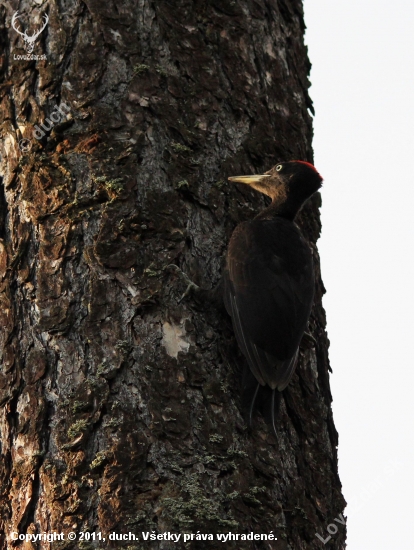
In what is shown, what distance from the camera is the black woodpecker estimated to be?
322cm

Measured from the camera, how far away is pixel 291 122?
3832 millimetres

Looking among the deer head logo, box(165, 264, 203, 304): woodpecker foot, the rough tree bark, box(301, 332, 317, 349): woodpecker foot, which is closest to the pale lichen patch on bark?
the rough tree bark

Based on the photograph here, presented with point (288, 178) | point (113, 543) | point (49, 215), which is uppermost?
point (288, 178)

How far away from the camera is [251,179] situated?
3.59 metres

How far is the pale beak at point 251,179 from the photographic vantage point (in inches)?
138

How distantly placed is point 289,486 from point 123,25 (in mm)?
1996

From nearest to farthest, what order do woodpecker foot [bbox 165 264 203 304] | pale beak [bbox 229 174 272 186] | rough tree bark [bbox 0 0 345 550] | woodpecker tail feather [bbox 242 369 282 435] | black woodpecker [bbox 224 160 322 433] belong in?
rough tree bark [bbox 0 0 345 550] < woodpecker tail feather [bbox 242 369 282 435] < woodpecker foot [bbox 165 264 203 304] < black woodpecker [bbox 224 160 322 433] < pale beak [bbox 229 174 272 186]

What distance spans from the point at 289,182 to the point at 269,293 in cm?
58

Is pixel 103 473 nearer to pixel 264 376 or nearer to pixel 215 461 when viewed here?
pixel 215 461

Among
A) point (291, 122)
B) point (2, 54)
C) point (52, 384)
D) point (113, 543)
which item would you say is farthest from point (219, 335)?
point (2, 54)

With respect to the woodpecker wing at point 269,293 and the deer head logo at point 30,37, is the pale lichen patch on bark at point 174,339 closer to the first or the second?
the woodpecker wing at point 269,293

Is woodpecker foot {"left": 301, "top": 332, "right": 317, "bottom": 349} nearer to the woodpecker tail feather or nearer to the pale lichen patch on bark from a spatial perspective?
the woodpecker tail feather

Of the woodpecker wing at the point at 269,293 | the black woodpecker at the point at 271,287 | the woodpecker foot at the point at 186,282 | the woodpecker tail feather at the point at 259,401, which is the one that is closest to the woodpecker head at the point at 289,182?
the black woodpecker at the point at 271,287

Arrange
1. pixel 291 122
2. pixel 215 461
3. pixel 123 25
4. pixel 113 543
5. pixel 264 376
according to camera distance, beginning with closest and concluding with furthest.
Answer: pixel 113 543
pixel 215 461
pixel 264 376
pixel 123 25
pixel 291 122
